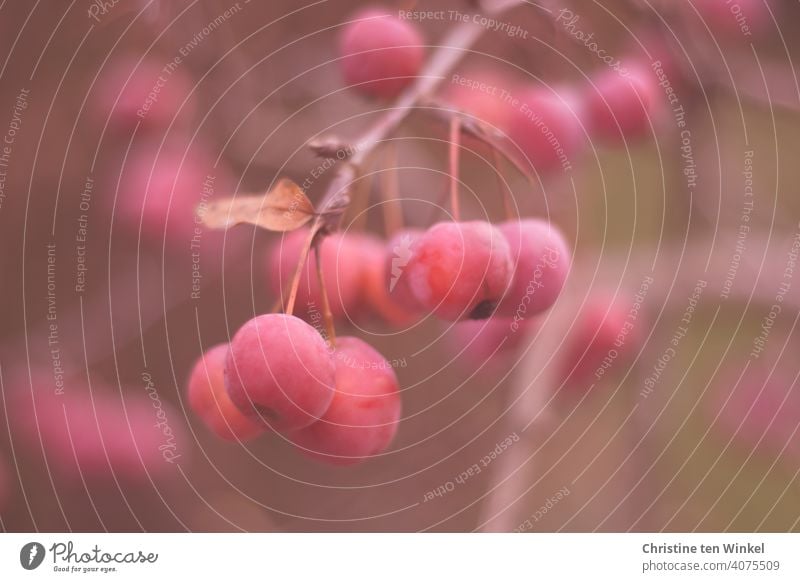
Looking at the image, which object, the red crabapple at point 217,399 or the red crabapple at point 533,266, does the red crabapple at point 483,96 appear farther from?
the red crabapple at point 217,399

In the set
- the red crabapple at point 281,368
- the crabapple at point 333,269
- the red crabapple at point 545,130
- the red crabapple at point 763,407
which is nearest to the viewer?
the red crabapple at point 281,368

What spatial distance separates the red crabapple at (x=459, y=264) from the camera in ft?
1.25

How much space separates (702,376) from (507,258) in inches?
22.4

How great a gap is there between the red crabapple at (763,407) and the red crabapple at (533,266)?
1.51 feet

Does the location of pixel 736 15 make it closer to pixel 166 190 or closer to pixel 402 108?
pixel 402 108

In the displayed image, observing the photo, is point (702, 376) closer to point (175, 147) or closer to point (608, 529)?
point (608, 529)

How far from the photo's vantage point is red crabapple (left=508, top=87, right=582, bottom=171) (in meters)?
0.58

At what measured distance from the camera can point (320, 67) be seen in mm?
674

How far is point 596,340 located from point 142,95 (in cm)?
47

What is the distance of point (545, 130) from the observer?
0.58 meters

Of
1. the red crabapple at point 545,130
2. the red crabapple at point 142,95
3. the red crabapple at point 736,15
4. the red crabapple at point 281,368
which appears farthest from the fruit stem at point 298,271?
the red crabapple at point 736,15
